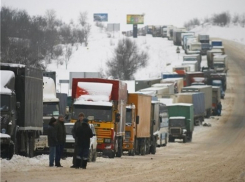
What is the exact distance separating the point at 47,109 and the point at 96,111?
3.65 meters

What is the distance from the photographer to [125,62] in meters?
153

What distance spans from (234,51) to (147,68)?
79.4 ft

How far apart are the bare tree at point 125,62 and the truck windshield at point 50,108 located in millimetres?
107957

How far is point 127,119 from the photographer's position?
40.4m

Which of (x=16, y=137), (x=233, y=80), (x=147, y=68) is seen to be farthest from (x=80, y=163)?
(x=147, y=68)

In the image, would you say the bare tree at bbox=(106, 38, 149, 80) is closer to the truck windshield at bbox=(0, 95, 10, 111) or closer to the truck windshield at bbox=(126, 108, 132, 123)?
the truck windshield at bbox=(126, 108, 132, 123)

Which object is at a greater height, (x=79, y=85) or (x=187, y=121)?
(x=79, y=85)

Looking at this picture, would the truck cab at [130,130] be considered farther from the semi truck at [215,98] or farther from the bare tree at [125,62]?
the bare tree at [125,62]

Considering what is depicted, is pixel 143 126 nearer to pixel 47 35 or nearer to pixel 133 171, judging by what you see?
pixel 133 171

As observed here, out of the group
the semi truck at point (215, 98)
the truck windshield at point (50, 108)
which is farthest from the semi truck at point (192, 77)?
the truck windshield at point (50, 108)

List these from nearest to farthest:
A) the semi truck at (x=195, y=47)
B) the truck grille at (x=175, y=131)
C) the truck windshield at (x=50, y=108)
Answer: the truck windshield at (x=50, y=108)
the truck grille at (x=175, y=131)
the semi truck at (x=195, y=47)

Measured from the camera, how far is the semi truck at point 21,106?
2712 centimetres

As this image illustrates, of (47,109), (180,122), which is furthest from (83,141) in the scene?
(180,122)

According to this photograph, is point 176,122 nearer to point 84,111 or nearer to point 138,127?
point 138,127
